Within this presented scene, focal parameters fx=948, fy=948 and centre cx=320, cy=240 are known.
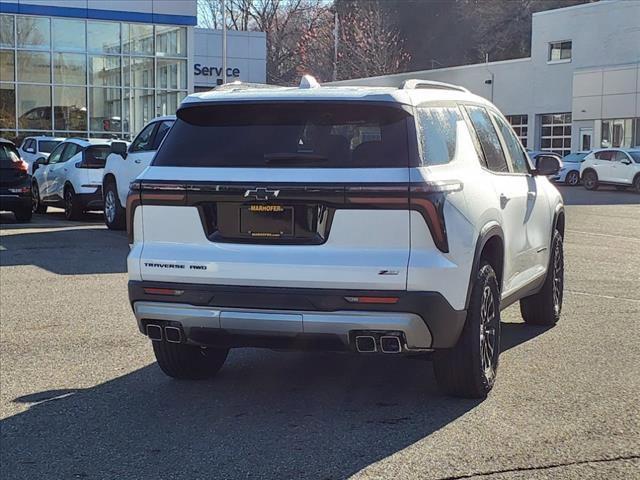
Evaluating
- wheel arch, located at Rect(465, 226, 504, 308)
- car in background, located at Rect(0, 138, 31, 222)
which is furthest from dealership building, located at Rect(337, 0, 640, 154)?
wheel arch, located at Rect(465, 226, 504, 308)

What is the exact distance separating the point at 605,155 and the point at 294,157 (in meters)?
31.9

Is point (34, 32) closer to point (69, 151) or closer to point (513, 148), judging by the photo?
point (69, 151)

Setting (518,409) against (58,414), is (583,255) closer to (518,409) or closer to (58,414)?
(518,409)

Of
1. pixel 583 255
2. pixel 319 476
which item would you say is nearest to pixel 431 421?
pixel 319 476

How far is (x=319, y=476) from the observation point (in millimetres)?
4504

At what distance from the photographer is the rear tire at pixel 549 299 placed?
785 centimetres

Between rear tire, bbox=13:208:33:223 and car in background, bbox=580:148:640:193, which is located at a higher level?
car in background, bbox=580:148:640:193

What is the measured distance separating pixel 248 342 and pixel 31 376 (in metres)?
2.07

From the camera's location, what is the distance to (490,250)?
6.03 meters

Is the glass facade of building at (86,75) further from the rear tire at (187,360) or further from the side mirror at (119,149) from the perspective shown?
the rear tire at (187,360)

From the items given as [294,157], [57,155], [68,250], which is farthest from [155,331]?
[57,155]

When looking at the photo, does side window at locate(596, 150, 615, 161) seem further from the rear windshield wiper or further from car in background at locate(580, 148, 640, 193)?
the rear windshield wiper

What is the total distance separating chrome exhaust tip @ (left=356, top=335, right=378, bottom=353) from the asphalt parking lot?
458 mm

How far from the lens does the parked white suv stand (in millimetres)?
5027
